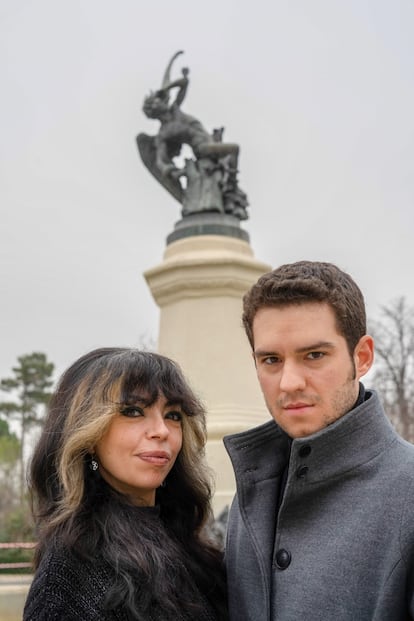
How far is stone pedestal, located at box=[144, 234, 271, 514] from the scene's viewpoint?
940 centimetres

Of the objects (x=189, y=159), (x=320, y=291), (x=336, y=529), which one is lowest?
(x=336, y=529)

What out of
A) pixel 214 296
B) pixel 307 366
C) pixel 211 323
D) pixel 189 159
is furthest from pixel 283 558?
pixel 189 159

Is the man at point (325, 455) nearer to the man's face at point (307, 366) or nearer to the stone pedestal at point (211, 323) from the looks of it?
the man's face at point (307, 366)

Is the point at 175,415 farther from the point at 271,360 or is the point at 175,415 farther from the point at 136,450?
the point at 271,360

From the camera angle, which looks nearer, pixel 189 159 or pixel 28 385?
pixel 189 159

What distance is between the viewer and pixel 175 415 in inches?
96.8

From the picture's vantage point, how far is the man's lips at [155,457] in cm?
229

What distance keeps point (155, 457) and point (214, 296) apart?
7480 millimetres

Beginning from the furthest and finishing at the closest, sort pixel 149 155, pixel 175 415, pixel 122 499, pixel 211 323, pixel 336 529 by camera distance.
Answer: pixel 149 155
pixel 211 323
pixel 175 415
pixel 122 499
pixel 336 529

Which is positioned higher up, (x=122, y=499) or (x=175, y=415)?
(x=175, y=415)

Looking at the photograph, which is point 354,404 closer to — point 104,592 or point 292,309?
point 292,309

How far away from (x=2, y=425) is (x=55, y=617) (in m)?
55.1

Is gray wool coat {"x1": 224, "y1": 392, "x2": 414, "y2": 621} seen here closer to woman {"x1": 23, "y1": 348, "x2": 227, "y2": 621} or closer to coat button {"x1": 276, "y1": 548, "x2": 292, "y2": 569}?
coat button {"x1": 276, "y1": 548, "x2": 292, "y2": 569}

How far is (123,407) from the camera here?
2.30 metres
